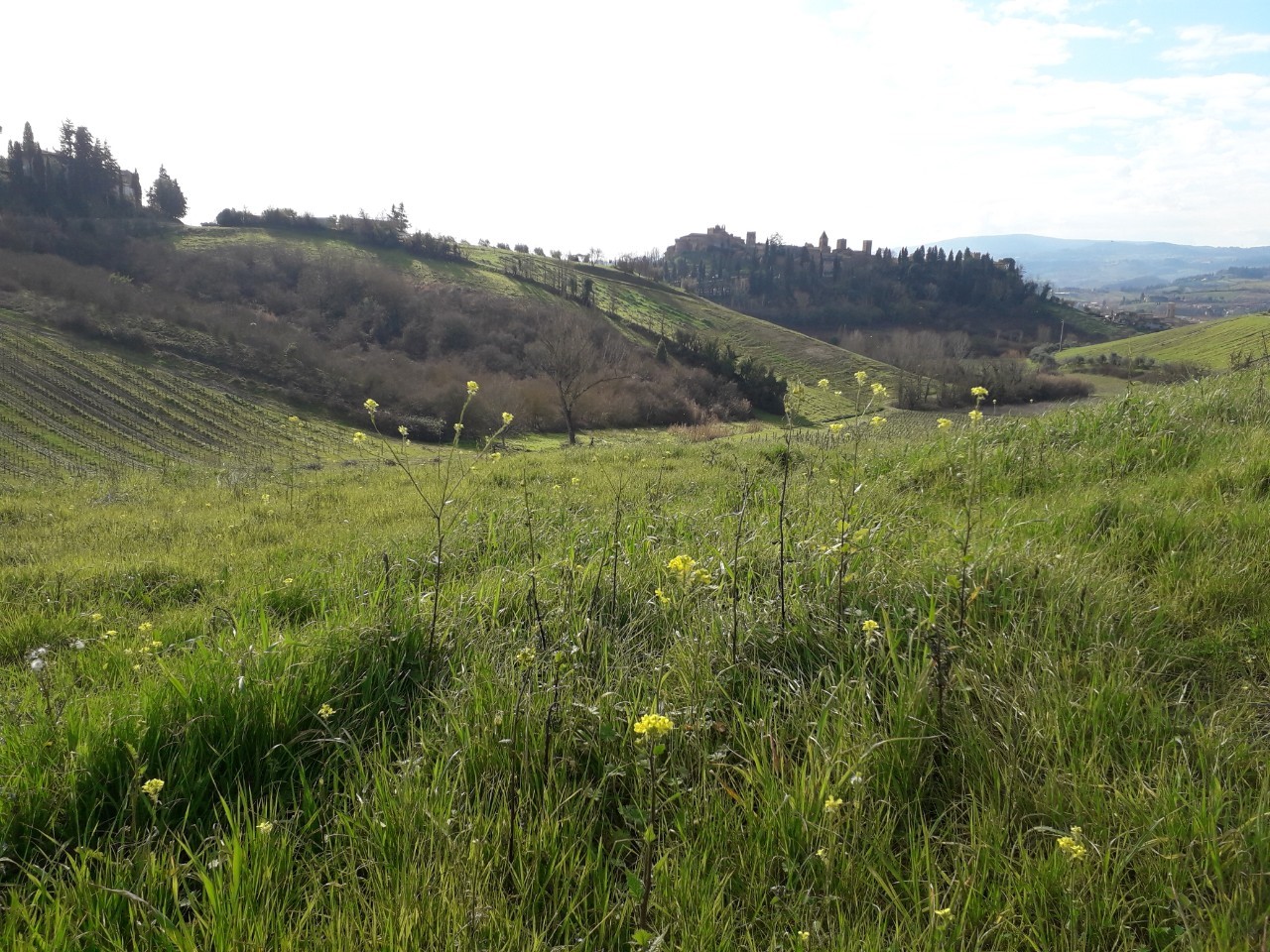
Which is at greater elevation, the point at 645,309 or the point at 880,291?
the point at 880,291

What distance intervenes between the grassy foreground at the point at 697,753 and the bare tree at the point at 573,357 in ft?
143

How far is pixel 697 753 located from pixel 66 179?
124 m

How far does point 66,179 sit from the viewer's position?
293 feet

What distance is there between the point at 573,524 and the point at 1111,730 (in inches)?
169

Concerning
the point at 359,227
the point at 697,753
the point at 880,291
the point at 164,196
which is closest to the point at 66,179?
the point at 164,196

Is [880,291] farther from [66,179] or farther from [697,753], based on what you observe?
[697,753]

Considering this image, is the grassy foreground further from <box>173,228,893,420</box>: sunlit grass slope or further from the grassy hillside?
<box>173,228,893,420</box>: sunlit grass slope

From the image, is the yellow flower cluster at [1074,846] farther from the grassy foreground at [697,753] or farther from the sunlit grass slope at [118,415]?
the sunlit grass slope at [118,415]

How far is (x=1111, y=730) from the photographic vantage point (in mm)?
2289

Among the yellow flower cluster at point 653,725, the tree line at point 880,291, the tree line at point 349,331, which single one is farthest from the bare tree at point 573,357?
the tree line at point 880,291

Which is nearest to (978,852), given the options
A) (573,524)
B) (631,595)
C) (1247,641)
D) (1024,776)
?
(1024,776)

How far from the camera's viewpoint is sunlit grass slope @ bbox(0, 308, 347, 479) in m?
33.9

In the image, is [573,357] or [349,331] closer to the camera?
[573,357]

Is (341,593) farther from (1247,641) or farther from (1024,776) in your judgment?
(1247,641)
